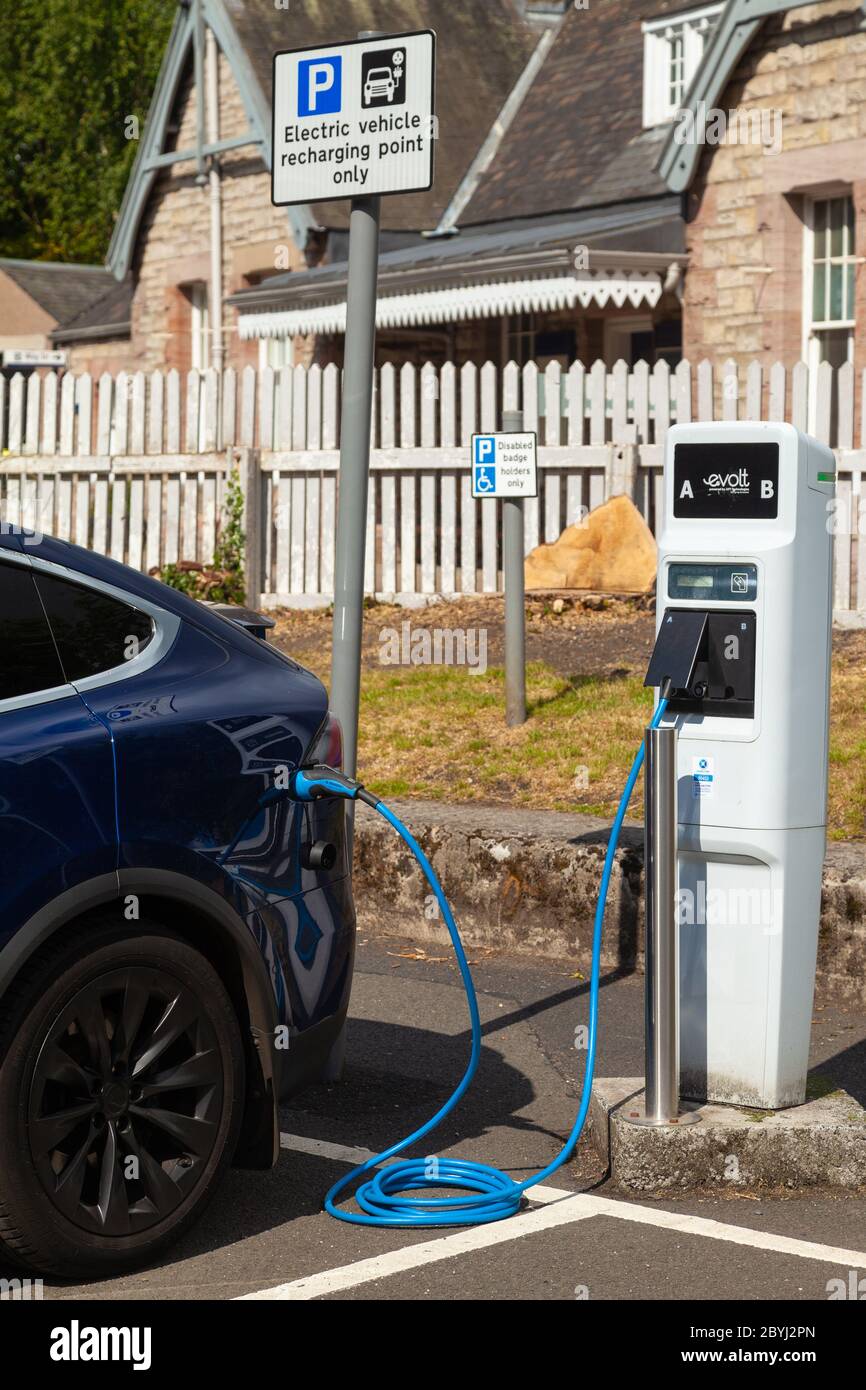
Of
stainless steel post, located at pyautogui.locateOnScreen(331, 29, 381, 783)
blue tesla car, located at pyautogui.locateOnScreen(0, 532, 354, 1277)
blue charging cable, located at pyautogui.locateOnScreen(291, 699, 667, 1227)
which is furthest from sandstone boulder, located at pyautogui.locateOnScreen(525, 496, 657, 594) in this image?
blue tesla car, located at pyautogui.locateOnScreen(0, 532, 354, 1277)

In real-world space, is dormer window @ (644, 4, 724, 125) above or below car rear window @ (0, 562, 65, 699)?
above

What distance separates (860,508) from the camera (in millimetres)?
12242

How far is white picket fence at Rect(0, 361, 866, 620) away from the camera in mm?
13180

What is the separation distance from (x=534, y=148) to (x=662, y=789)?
17.9 m

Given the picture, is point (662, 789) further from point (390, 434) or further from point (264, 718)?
point (390, 434)

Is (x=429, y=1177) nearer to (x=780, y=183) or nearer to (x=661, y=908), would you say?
(x=661, y=908)

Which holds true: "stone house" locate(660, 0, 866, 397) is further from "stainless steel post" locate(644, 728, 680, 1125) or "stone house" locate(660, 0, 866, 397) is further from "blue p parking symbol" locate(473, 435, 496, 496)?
"stainless steel post" locate(644, 728, 680, 1125)

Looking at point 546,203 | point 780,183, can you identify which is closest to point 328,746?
point 780,183

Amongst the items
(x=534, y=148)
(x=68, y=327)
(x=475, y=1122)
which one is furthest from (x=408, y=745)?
(x=68, y=327)

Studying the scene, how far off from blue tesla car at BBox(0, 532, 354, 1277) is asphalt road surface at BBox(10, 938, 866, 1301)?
0.67 feet

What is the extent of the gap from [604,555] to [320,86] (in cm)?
703

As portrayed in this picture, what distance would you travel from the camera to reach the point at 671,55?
19828 mm

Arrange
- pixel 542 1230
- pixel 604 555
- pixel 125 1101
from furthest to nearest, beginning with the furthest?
pixel 604 555 → pixel 542 1230 → pixel 125 1101
